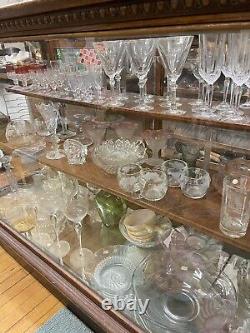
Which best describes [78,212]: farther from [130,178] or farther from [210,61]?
[210,61]

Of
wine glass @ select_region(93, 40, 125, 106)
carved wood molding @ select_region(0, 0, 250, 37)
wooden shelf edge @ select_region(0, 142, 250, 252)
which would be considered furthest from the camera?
wine glass @ select_region(93, 40, 125, 106)

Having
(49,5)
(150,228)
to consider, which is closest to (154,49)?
(49,5)

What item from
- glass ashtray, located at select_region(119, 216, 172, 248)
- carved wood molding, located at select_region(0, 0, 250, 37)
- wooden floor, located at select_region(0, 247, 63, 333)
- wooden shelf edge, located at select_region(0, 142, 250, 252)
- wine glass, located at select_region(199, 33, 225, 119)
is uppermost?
carved wood molding, located at select_region(0, 0, 250, 37)

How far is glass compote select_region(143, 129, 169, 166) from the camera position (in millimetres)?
1009

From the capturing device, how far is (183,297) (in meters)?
1.01

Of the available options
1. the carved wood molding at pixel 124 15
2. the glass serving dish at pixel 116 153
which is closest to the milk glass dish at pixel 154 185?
the glass serving dish at pixel 116 153

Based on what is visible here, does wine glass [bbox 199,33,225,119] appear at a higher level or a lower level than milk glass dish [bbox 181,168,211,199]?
higher

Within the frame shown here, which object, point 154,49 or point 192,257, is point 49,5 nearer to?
point 154,49

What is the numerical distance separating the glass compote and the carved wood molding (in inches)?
17.4

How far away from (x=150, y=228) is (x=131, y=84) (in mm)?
590

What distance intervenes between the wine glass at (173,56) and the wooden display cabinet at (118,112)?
1.8 inches

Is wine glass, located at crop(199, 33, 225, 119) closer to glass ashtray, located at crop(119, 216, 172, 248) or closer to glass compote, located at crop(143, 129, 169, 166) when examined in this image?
glass compote, located at crop(143, 129, 169, 166)

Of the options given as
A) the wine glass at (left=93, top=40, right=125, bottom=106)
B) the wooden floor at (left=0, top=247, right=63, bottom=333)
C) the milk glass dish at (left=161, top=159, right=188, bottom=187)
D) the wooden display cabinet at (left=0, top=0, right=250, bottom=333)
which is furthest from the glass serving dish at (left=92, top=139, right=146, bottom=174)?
the wooden floor at (left=0, top=247, right=63, bottom=333)

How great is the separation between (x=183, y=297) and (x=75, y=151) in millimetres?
713
